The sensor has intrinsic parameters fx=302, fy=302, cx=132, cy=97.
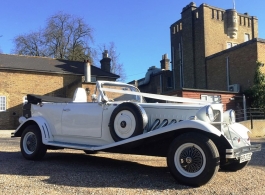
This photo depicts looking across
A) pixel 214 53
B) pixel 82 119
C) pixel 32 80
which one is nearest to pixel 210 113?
pixel 82 119

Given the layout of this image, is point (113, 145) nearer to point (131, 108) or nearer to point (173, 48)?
point (131, 108)

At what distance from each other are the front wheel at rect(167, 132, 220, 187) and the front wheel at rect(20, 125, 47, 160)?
330cm

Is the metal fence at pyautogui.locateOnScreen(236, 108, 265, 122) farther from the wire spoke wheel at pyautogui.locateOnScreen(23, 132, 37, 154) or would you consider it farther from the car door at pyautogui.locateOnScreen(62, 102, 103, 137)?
the wire spoke wheel at pyautogui.locateOnScreen(23, 132, 37, 154)

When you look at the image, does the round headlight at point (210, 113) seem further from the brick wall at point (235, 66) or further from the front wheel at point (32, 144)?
the brick wall at point (235, 66)

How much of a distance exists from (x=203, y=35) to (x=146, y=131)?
24.8 meters

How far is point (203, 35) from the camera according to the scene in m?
28.4

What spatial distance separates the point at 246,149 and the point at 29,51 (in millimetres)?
44147

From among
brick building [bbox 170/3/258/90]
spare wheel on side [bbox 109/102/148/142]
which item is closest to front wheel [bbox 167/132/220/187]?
spare wheel on side [bbox 109/102/148/142]

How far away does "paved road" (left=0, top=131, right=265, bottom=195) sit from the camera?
4348mm

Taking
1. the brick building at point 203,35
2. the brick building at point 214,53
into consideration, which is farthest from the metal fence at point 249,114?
the brick building at point 203,35

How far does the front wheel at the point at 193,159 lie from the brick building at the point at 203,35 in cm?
2302

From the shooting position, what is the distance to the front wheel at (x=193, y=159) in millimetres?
4434

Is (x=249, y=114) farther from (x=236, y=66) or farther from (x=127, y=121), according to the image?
(x=127, y=121)

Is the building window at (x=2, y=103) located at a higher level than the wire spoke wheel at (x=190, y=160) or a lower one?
higher
